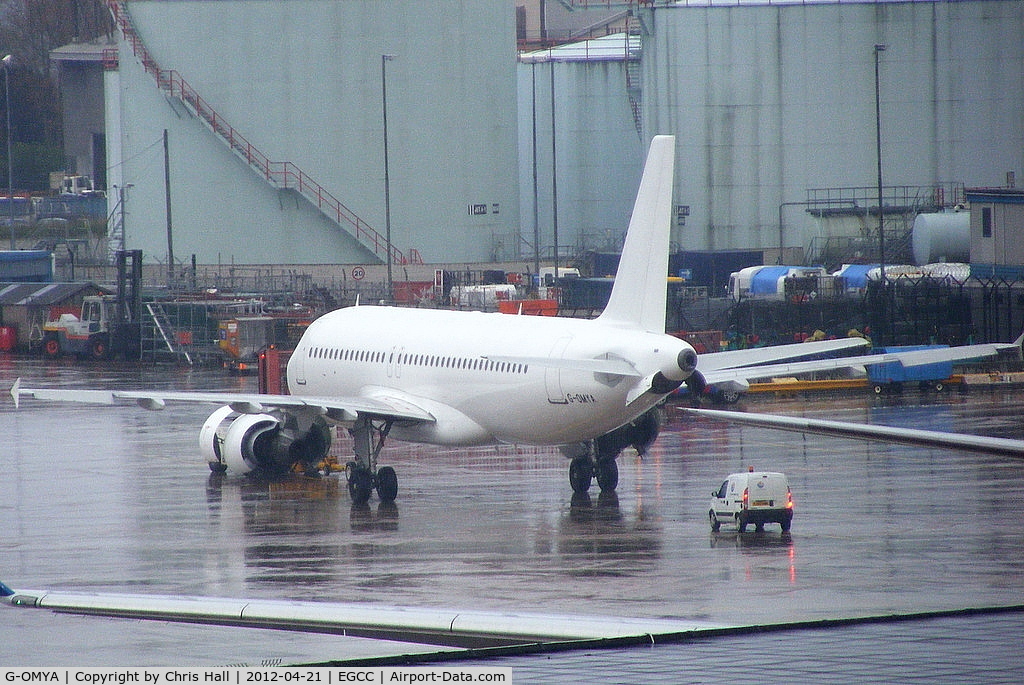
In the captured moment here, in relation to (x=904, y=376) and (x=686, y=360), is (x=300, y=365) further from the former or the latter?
(x=904, y=376)

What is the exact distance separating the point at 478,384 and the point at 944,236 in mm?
47714

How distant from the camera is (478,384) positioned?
3650cm

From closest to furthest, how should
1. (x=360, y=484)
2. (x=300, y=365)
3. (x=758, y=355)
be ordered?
(x=758, y=355)
(x=360, y=484)
(x=300, y=365)

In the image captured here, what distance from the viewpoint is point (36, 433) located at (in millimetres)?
49375

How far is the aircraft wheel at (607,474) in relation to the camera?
37244 millimetres

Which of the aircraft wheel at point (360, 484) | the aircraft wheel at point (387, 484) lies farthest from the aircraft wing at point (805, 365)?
the aircraft wheel at point (360, 484)

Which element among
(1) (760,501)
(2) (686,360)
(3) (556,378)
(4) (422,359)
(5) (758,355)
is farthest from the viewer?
(4) (422,359)

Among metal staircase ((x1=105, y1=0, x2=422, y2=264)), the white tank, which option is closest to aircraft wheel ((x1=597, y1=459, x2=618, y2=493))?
the white tank

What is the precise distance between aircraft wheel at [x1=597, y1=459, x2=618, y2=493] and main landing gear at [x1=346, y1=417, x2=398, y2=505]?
446 cm

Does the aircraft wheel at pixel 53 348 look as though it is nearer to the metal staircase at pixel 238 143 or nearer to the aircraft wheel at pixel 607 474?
the metal staircase at pixel 238 143

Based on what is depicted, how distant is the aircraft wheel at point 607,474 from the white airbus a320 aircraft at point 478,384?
0.02m

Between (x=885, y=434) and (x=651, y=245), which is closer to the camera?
(x=885, y=434)

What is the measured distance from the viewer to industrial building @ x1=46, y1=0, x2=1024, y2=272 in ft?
265

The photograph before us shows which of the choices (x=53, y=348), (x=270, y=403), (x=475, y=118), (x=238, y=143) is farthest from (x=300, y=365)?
(x=475, y=118)
